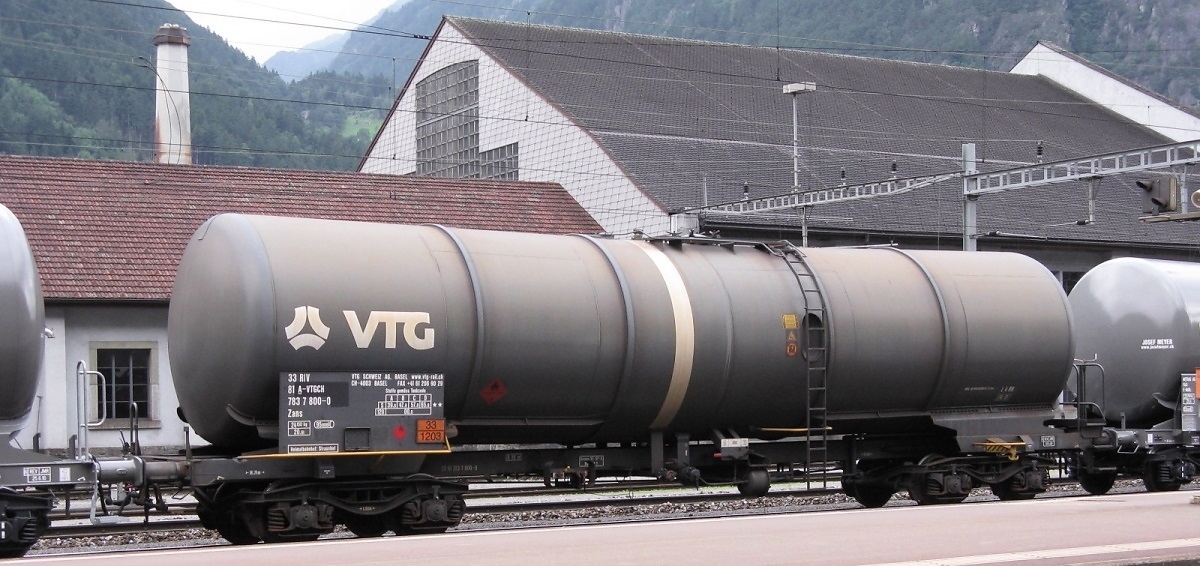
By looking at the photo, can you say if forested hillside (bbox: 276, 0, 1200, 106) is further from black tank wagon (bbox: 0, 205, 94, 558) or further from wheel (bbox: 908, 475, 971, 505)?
black tank wagon (bbox: 0, 205, 94, 558)

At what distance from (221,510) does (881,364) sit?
25.9 ft

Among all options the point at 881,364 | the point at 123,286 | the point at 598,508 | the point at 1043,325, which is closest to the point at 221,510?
the point at 598,508

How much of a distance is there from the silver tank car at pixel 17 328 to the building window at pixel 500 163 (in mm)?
28622

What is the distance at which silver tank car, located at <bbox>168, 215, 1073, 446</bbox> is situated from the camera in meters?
12.9

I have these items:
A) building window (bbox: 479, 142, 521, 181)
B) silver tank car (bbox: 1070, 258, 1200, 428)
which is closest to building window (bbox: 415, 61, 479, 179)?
building window (bbox: 479, 142, 521, 181)

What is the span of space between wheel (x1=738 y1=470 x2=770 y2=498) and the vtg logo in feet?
15.1

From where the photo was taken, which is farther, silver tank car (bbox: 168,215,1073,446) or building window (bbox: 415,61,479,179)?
building window (bbox: 415,61,479,179)

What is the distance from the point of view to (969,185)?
95.9 feet

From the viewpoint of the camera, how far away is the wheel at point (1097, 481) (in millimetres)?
19891

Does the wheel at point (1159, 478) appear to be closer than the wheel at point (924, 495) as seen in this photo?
No

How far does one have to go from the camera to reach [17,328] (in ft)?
41.3

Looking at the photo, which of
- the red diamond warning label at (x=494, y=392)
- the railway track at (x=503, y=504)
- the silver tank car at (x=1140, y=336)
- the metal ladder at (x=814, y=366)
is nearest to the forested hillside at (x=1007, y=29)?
the silver tank car at (x=1140, y=336)

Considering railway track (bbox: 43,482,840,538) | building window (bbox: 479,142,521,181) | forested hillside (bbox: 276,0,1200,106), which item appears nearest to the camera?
railway track (bbox: 43,482,840,538)

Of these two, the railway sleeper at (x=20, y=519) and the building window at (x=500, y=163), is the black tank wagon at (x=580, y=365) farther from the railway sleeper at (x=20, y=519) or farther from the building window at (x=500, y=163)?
the building window at (x=500, y=163)
